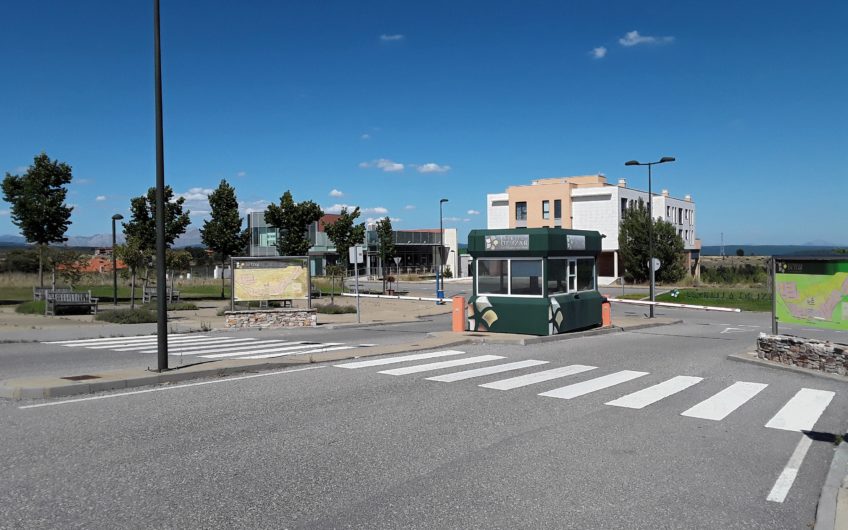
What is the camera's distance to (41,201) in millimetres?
31969

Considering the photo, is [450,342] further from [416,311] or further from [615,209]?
[615,209]

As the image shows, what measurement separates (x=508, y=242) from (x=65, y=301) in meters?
19.0

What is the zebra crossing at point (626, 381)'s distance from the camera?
9.60 m

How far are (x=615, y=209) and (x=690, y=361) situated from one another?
5523 centimetres

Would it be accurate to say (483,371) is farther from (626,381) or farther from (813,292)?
(813,292)

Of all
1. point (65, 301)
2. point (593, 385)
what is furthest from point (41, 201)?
point (593, 385)

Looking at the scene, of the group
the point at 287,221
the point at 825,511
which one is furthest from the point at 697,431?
the point at 287,221

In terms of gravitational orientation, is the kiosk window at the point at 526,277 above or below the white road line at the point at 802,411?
above

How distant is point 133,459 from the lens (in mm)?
6844

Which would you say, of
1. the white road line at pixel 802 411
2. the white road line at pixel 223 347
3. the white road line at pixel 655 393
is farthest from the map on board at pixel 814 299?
the white road line at pixel 223 347

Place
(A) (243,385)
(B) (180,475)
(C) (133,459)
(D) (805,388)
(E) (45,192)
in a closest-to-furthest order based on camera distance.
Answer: (B) (180,475) → (C) (133,459) → (A) (243,385) → (D) (805,388) → (E) (45,192)

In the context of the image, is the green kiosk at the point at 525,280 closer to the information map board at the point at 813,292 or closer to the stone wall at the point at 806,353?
Answer: the stone wall at the point at 806,353

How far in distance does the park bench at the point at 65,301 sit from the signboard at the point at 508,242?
17.6 meters

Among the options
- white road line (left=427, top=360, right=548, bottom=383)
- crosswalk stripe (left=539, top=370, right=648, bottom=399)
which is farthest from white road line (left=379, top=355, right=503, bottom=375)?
crosswalk stripe (left=539, top=370, right=648, bottom=399)
